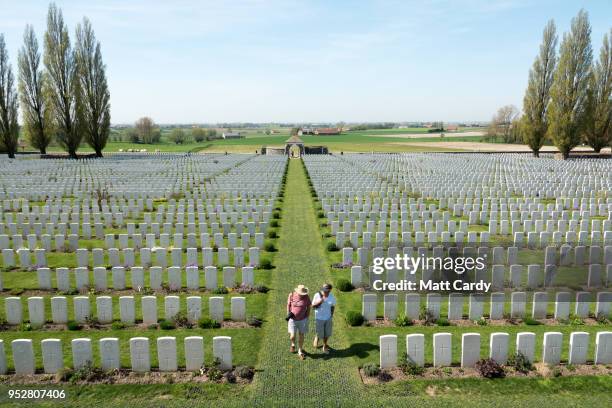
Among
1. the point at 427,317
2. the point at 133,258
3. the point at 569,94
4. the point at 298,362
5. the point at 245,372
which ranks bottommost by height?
the point at 298,362

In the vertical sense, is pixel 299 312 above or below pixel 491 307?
above

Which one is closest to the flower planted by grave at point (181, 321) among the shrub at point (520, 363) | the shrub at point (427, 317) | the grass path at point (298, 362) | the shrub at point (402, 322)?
the grass path at point (298, 362)

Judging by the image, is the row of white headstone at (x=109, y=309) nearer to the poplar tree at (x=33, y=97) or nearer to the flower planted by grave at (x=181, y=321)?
the flower planted by grave at (x=181, y=321)

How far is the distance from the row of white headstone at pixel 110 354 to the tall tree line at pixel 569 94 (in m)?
54.0

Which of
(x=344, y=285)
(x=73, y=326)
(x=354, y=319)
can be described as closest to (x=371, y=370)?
(x=354, y=319)

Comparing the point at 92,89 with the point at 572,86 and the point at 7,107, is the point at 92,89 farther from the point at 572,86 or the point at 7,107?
the point at 572,86

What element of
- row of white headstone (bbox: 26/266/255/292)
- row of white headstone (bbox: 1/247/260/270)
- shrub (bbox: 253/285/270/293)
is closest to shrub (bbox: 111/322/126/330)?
row of white headstone (bbox: 26/266/255/292)

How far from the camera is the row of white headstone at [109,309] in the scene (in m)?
9.38

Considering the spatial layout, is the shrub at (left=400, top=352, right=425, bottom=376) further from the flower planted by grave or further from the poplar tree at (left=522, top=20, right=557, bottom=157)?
the poplar tree at (left=522, top=20, right=557, bottom=157)

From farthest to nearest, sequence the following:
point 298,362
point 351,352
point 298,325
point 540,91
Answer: point 540,91, point 351,352, point 298,325, point 298,362

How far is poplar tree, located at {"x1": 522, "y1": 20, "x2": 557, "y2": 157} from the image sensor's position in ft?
178

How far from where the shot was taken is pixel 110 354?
7.60 meters

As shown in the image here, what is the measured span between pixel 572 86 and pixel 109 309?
5512cm

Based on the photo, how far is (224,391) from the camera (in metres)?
7.24
